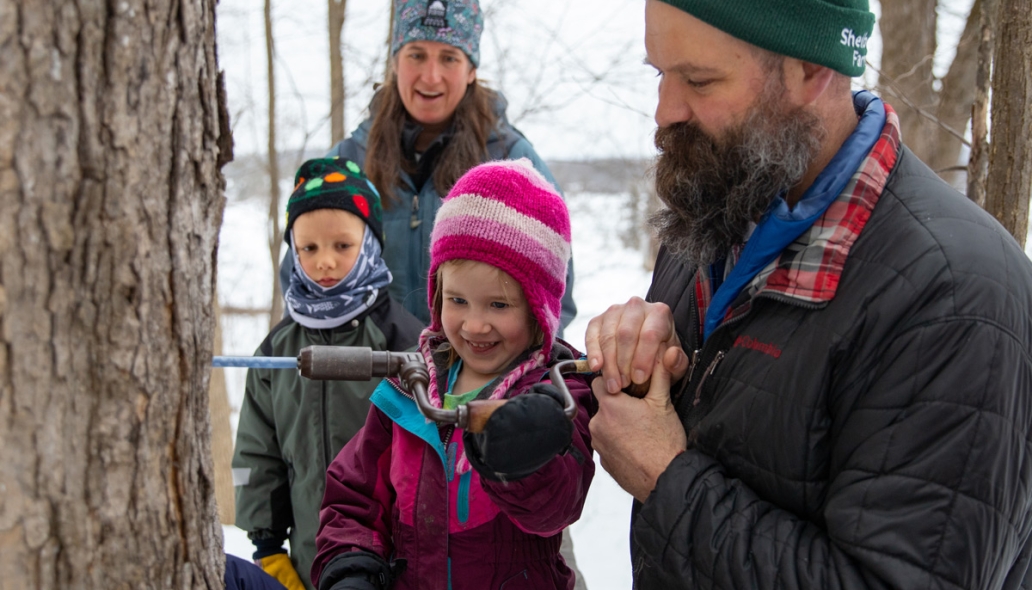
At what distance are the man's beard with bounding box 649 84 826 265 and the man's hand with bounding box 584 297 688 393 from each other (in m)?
0.18

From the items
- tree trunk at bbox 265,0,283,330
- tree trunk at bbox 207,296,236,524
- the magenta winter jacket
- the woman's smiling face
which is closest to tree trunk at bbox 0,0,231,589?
the magenta winter jacket

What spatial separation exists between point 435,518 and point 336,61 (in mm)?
4805

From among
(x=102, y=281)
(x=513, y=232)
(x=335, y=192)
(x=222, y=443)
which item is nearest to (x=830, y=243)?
(x=513, y=232)

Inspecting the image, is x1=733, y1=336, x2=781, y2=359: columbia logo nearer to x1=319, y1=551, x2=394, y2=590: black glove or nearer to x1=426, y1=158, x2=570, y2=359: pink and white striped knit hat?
x1=426, y1=158, x2=570, y2=359: pink and white striped knit hat

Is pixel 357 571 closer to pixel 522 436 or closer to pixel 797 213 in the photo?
pixel 522 436

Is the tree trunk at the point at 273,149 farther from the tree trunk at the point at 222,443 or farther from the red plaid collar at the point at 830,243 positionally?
the red plaid collar at the point at 830,243

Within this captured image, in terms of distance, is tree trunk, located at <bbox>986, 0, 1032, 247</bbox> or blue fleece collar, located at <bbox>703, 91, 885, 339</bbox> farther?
tree trunk, located at <bbox>986, 0, 1032, 247</bbox>

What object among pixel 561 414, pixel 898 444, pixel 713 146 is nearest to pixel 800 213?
pixel 713 146

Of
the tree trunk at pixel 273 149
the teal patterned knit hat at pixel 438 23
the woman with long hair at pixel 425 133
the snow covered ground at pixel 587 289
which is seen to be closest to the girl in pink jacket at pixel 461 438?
the woman with long hair at pixel 425 133

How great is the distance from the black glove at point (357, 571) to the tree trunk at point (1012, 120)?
2.09 metres

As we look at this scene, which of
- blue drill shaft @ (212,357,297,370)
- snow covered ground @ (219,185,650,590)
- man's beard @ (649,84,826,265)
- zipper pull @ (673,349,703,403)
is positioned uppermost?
man's beard @ (649,84,826,265)

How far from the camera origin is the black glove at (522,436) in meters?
1.35

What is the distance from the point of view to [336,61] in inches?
233

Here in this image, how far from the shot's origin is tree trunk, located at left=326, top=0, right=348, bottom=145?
231 inches
